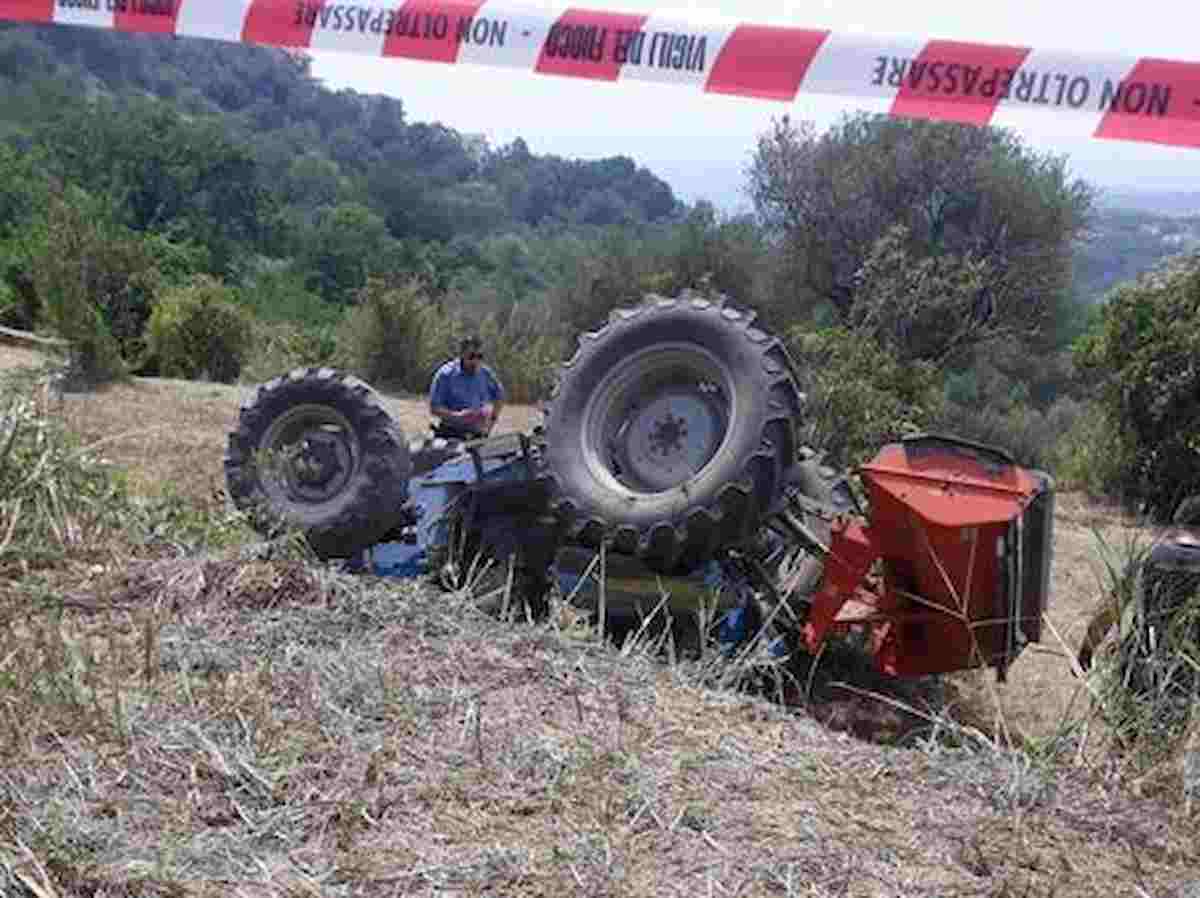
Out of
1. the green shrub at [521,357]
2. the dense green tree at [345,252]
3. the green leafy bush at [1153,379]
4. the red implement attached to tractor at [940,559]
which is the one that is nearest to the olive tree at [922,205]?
the green shrub at [521,357]

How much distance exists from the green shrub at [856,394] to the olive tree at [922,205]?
1078 cm

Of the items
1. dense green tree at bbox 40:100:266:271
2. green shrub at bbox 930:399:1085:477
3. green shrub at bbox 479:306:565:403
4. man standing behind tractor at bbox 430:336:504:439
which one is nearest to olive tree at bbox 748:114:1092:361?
green shrub at bbox 930:399:1085:477

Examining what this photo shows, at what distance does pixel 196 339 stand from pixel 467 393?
40.9 ft

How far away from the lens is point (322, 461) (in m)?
7.14

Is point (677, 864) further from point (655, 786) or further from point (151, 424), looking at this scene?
point (151, 424)

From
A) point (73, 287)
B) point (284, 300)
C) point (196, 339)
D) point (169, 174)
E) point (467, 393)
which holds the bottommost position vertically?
point (284, 300)

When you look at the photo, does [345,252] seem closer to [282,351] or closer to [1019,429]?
[282,351]

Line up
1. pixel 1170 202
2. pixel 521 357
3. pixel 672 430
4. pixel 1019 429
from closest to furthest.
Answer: pixel 672 430 → pixel 1170 202 → pixel 521 357 → pixel 1019 429

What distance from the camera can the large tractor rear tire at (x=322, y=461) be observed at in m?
6.86

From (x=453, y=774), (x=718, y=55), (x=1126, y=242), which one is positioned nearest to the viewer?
(x=453, y=774)

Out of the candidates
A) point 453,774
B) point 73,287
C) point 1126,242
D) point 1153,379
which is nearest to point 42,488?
point 453,774

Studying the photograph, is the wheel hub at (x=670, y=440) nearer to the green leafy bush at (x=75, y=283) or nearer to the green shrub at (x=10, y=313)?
the green leafy bush at (x=75, y=283)

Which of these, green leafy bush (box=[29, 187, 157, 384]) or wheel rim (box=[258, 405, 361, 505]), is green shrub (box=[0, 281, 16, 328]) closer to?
green leafy bush (box=[29, 187, 157, 384])

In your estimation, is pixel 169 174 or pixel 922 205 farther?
pixel 169 174
